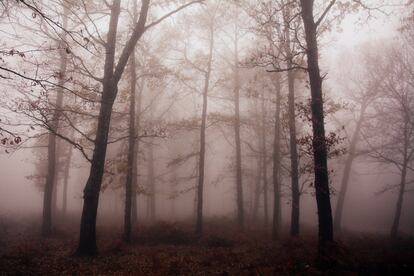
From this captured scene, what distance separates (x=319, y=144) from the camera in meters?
8.47

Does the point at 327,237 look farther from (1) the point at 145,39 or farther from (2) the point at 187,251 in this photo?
(1) the point at 145,39

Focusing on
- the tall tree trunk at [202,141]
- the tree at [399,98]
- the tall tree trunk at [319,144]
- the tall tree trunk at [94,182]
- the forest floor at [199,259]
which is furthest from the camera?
the tree at [399,98]

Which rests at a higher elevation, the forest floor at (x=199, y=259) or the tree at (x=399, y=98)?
the tree at (x=399, y=98)

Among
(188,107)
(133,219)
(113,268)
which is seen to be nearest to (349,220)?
(188,107)

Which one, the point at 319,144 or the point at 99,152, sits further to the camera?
the point at 99,152

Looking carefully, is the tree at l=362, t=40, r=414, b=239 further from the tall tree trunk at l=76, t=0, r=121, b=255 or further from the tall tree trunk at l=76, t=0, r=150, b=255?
the tall tree trunk at l=76, t=0, r=121, b=255

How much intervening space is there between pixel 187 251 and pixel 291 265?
4.21 meters

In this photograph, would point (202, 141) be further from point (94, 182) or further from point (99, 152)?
point (94, 182)

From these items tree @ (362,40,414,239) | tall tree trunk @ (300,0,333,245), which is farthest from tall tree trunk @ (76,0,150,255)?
tree @ (362,40,414,239)

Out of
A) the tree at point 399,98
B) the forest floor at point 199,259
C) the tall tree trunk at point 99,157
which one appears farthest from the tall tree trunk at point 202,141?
the tree at point 399,98

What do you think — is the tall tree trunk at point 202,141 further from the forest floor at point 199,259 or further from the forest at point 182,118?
the forest floor at point 199,259

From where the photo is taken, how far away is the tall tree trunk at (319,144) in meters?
8.49

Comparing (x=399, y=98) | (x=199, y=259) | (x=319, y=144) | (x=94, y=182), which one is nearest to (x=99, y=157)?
(x=94, y=182)

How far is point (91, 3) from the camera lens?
37.7 feet
